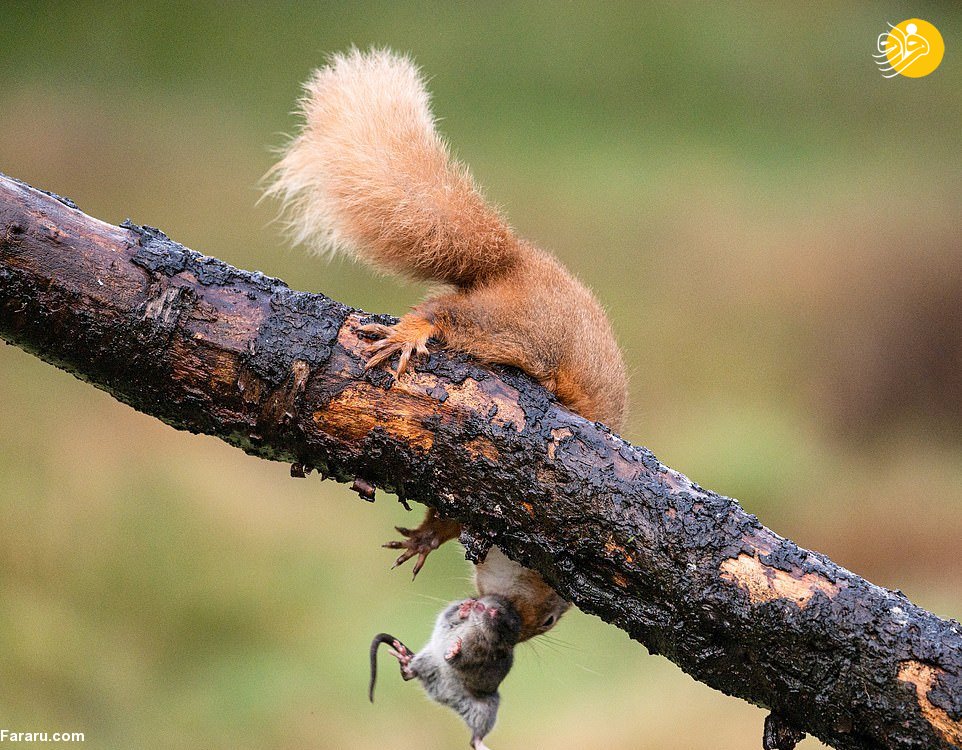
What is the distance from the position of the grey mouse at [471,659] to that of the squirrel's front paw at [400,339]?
79 centimetres

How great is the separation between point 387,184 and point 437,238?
0.20 meters

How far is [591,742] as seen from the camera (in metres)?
4.61

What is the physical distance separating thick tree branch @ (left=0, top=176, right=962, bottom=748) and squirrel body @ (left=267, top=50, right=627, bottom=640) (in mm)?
223

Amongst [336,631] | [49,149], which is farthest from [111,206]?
[336,631]

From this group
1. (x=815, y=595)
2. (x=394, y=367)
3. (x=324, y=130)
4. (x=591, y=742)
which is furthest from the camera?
(x=591, y=742)

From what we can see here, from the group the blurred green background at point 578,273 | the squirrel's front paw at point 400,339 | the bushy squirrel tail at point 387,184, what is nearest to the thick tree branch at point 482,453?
the squirrel's front paw at point 400,339

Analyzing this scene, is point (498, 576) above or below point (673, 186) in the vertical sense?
below

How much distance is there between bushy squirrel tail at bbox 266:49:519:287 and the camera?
2.78m

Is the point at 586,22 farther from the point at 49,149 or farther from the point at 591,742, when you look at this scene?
the point at 591,742

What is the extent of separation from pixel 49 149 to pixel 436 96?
233cm

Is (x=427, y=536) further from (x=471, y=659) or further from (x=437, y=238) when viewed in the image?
(x=437, y=238)

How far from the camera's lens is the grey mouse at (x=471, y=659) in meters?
2.80

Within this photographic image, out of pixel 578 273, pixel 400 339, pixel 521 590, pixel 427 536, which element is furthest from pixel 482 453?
pixel 578 273

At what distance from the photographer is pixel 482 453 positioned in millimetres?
2410
